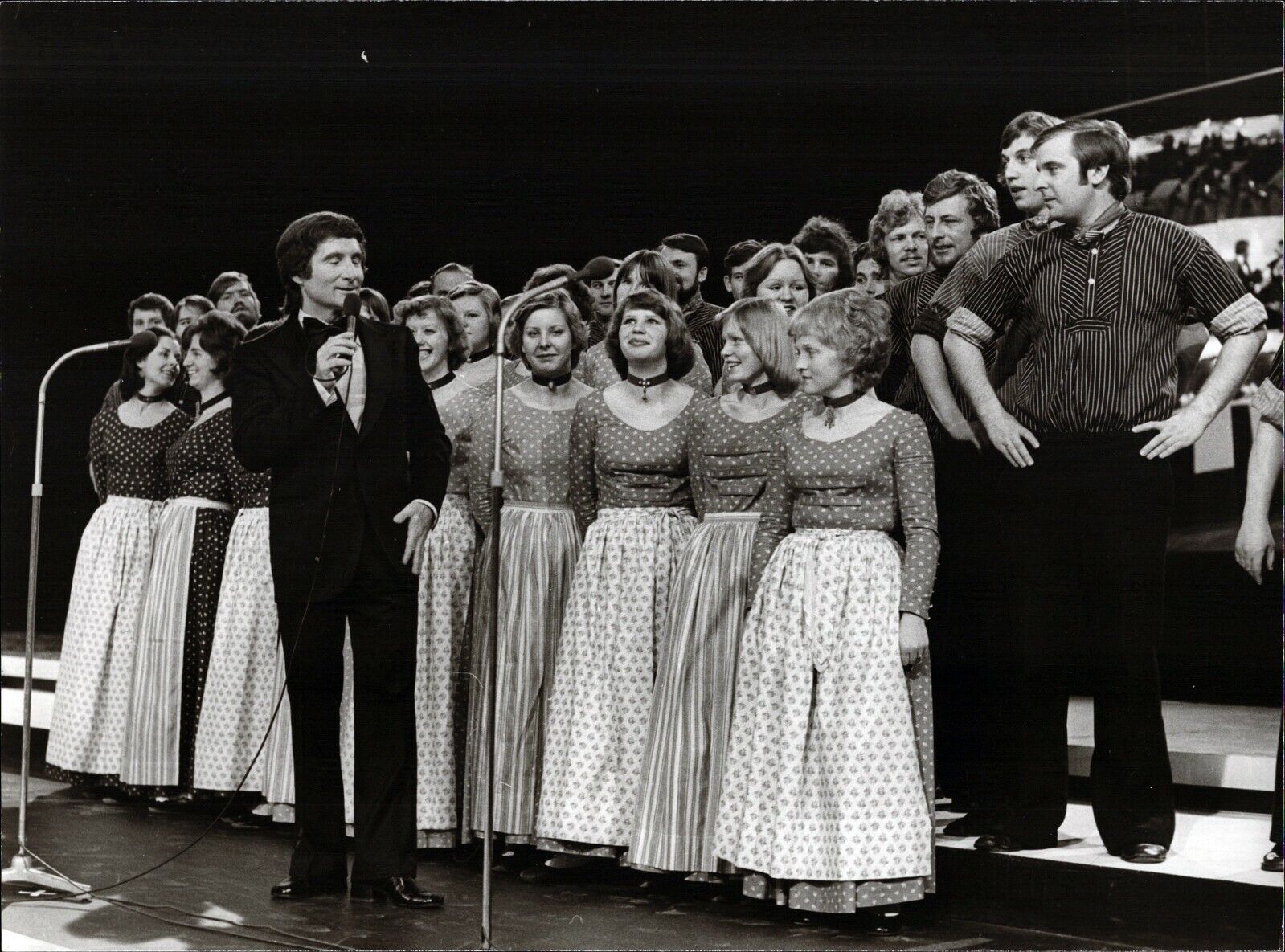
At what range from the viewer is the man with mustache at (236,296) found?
16.8 feet

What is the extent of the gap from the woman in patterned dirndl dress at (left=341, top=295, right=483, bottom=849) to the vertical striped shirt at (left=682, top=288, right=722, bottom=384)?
28.1 inches

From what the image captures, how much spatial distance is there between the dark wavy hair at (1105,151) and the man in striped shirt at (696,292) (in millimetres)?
1076

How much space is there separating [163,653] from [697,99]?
2691 mm

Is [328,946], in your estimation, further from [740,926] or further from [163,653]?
[163,653]

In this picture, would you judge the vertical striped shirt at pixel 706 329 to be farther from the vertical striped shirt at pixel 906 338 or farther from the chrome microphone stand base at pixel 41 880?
the chrome microphone stand base at pixel 41 880

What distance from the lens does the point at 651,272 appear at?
4695 millimetres

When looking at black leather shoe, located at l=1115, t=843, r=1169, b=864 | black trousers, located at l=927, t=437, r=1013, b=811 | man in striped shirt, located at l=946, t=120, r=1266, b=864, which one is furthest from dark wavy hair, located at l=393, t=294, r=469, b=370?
black leather shoe, located at l=1115, t=843, r=1169, b=864

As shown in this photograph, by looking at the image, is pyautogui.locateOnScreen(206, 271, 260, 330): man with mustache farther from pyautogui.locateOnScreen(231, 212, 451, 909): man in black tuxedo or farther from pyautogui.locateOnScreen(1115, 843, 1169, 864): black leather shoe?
pyautogui.locateOnScreen(1115, 843, 1169, 864): black leather shoe

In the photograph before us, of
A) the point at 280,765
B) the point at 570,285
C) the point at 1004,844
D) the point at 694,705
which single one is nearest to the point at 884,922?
the point at 1004,844

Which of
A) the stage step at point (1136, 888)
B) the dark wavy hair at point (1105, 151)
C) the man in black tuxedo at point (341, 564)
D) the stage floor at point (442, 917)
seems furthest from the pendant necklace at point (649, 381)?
the stage step at point (1136, 888)

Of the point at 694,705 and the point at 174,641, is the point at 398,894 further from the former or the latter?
the point at 174,641

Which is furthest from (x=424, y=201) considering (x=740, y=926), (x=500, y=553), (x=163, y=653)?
(x=740, y=926)

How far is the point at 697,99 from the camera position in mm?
4648

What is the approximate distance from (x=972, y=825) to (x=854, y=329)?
138 cm
